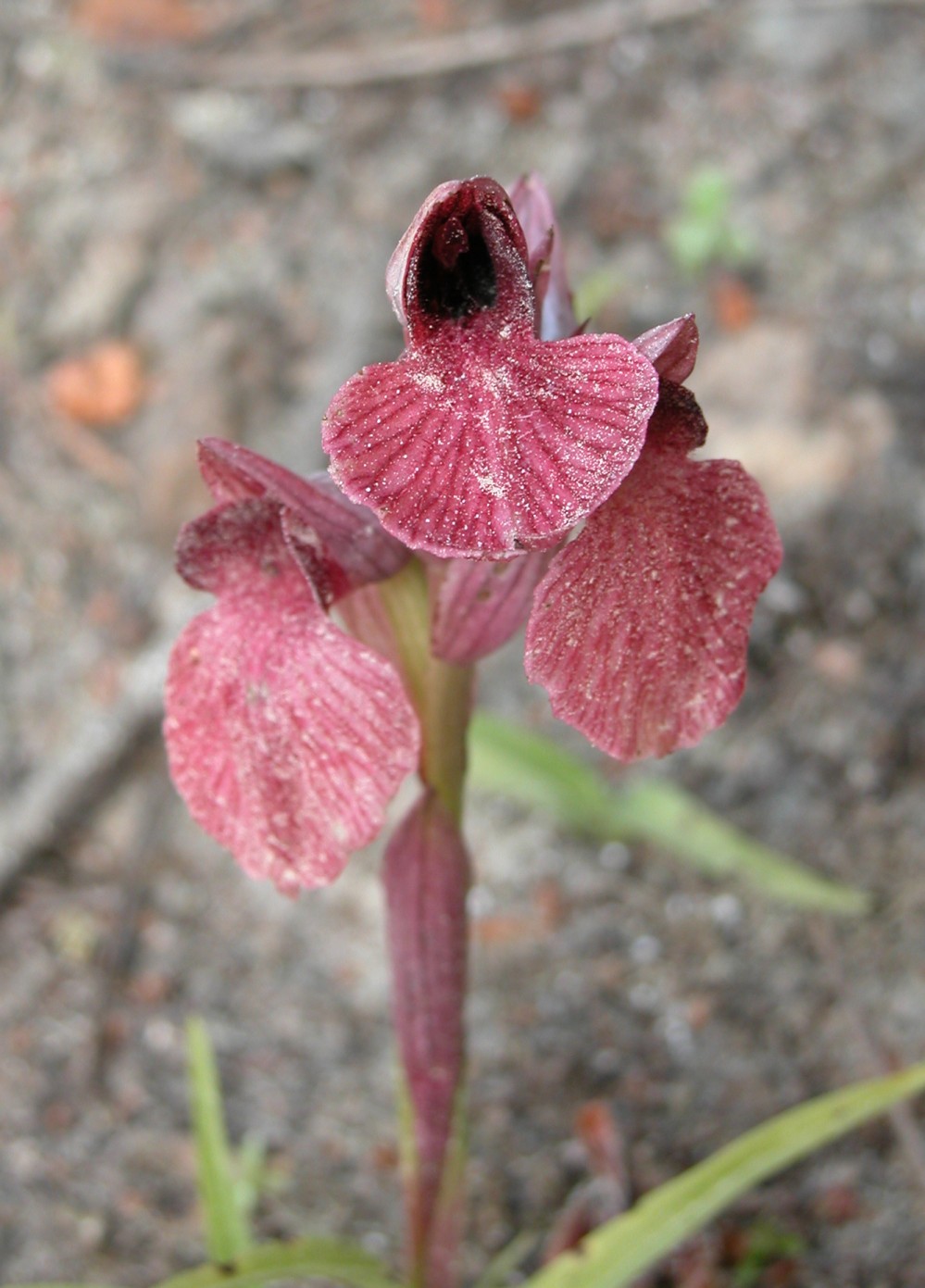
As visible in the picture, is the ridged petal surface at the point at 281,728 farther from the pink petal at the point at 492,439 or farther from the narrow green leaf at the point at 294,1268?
the narrow green leaf at the point at 294,1268

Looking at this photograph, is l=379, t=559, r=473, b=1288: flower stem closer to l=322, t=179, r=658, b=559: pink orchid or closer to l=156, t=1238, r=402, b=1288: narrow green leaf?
l=156, t=1238, r=402, b=1288: narrow green leaf

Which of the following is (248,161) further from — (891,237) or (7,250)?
(891,237)

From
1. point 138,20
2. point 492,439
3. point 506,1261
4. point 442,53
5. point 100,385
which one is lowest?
point 506,1261

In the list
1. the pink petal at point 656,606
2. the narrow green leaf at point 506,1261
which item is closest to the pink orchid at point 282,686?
the pink petal at point 656,606

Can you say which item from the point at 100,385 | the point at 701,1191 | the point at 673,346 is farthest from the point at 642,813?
the point at 100,385

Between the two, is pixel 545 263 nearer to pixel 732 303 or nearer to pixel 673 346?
pixel 673 346

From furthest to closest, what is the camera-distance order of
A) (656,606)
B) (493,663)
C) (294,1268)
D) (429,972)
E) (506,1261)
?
1. (493,663)
2. (506,1261)
3. (429,972)
4. (294,1268)
5. (656,606)

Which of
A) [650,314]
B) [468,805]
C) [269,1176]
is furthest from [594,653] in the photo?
[650,314]
